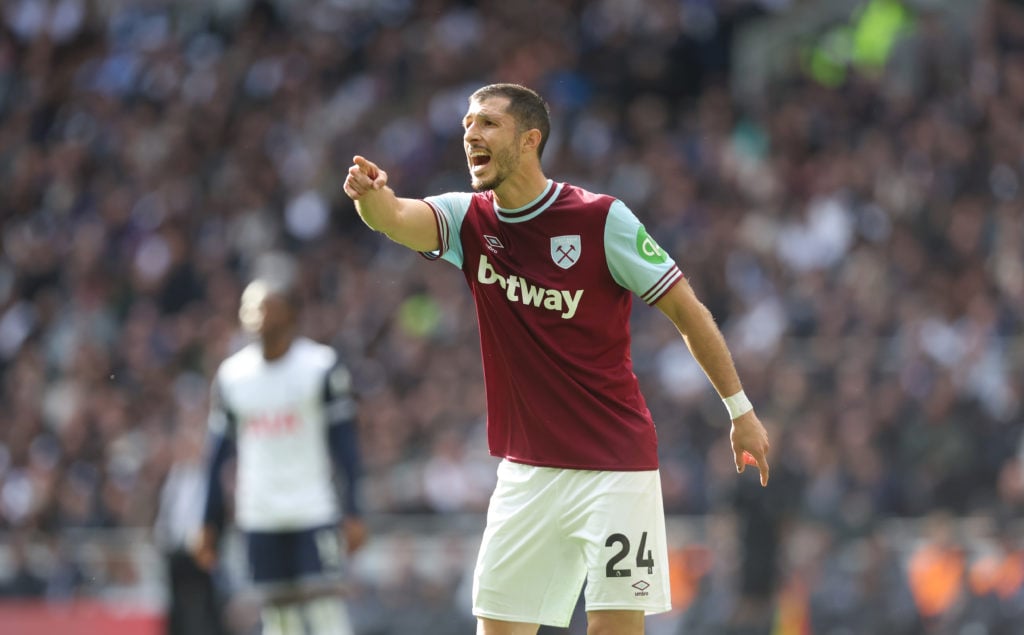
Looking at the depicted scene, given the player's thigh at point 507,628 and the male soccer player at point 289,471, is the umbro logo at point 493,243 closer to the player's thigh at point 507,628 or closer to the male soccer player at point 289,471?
the player's thigh at point 507,628

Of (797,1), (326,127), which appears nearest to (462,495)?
(326,127)

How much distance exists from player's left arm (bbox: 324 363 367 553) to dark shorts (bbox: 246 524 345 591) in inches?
6.1

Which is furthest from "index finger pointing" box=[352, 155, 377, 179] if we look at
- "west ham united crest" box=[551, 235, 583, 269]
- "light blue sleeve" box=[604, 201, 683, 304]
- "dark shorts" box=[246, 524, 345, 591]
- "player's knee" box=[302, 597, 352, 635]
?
"player's knee" box=[302, 597, 352, 635]

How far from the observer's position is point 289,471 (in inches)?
379

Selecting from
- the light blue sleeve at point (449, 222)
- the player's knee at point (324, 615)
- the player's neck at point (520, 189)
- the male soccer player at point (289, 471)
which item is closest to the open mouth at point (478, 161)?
the player's neck at point (520, 189)

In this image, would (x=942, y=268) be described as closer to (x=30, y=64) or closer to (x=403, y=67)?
(x=403, y=67)

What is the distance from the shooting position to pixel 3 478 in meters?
16.6

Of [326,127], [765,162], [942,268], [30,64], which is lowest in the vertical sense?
[942,268]

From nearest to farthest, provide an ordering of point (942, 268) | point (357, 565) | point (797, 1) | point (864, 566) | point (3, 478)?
point (864, 566)
point (357, 565)
point (942, 268)
point (3, 478)
point (797, 1)

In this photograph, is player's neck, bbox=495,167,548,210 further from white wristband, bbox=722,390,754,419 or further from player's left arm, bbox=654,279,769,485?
white wristband, bbox=722,390,754,419

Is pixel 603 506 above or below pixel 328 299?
below

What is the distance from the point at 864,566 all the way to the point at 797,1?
28.1 feet

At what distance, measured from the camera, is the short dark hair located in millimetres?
6188

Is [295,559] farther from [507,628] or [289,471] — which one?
[507,628]
